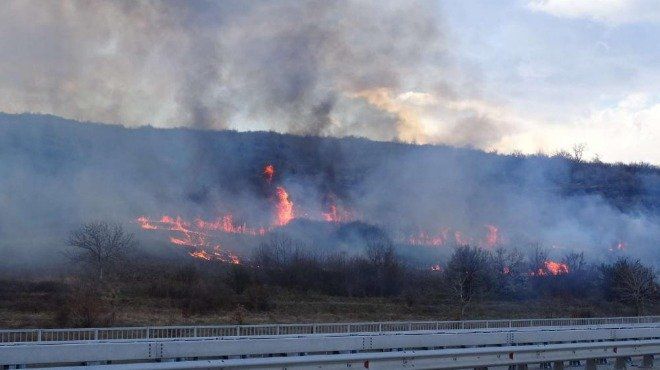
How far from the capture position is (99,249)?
4675cm

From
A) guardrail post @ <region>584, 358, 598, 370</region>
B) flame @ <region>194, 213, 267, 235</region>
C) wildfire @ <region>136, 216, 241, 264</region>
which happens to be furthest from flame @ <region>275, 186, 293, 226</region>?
guardrail post @ <region>584, 358, 598, 370</region>

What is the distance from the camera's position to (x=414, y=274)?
56.8 metres

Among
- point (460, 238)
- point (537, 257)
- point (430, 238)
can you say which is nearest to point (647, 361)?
point (537, 257)

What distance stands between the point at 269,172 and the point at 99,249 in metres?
39.0

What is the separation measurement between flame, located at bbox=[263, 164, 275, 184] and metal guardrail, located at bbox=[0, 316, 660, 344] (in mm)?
52097

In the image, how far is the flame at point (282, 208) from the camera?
73644mm

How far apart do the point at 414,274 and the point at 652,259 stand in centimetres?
2977

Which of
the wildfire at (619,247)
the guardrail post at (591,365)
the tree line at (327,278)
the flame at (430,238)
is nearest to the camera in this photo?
the guardrail post at (591,365)

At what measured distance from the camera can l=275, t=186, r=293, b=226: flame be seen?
2899 inches

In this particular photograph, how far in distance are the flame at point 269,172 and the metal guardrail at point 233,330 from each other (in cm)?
5210

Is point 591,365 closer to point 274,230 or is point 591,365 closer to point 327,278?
point 327,278

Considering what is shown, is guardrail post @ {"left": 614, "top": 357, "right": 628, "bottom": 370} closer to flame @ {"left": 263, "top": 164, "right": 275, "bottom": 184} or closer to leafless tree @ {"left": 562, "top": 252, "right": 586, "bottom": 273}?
leafless tree @ {"left": 562, "top": 252, "right": 586, "bottom": 273}

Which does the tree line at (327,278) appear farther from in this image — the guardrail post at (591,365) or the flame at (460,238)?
the guardrail post at (591,365)

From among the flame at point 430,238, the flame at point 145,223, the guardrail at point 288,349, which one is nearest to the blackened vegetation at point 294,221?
the flame at point 145,223
